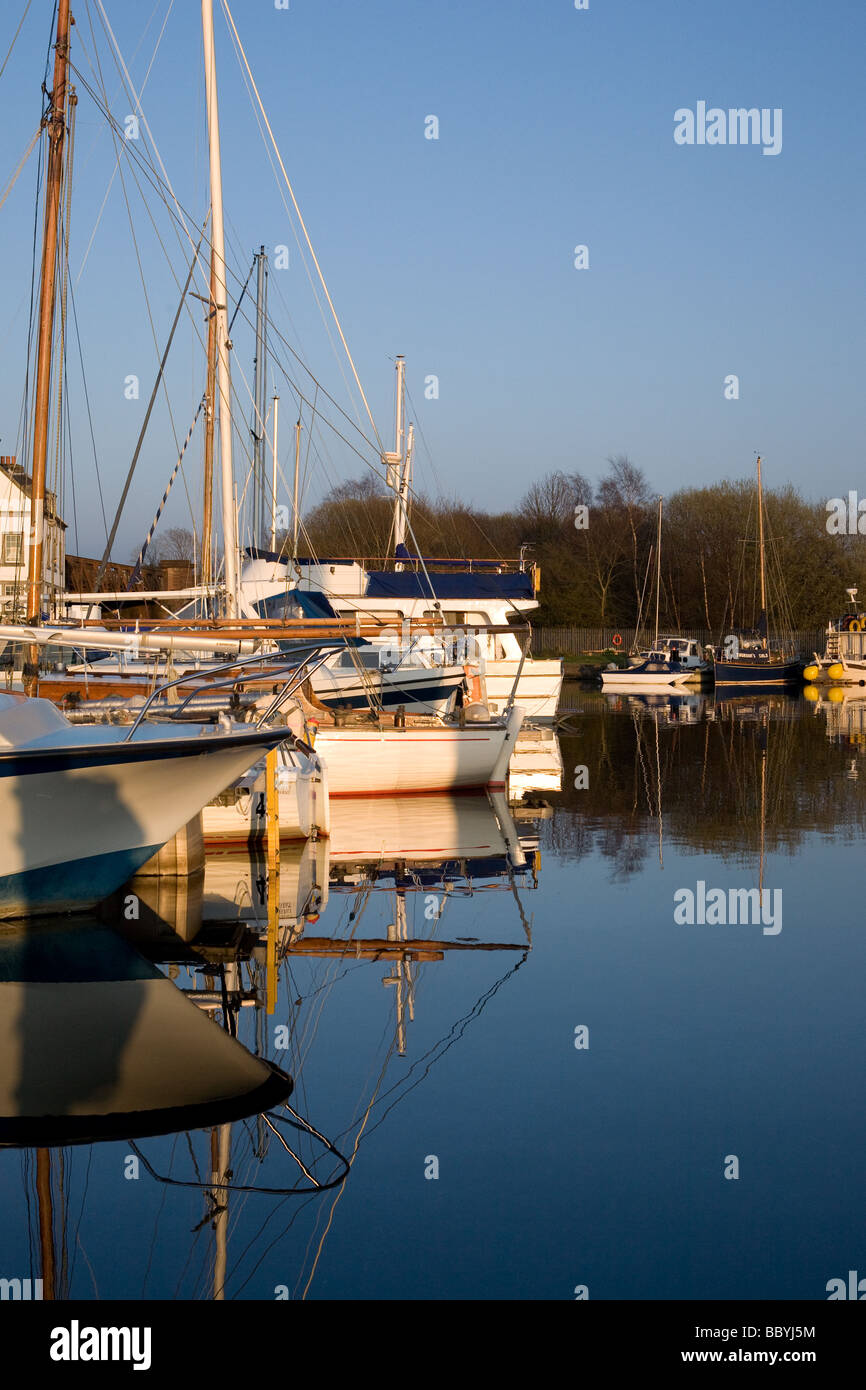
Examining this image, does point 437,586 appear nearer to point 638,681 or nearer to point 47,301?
point 638,681

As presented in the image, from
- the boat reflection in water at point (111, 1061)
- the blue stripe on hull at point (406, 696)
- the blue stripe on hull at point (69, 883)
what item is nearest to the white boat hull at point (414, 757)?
the blue stripe on hull at point (406, 696)

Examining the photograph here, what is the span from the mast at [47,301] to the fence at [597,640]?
5492cm

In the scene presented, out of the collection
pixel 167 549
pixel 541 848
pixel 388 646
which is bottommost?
pixel 541 848

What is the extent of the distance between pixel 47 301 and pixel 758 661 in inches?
1957

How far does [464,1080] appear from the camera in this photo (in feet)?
25.5

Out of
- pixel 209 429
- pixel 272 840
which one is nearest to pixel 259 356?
pixel 209 429

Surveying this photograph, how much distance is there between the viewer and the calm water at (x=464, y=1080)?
220 inches

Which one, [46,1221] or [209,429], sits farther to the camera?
[209,429]

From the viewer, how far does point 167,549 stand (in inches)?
4154

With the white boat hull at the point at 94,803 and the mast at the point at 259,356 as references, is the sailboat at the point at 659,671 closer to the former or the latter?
the mast at the point at 259,356

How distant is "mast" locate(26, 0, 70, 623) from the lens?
51.9 feet
